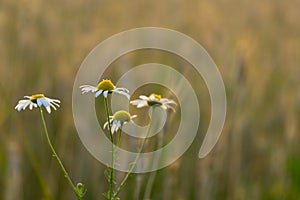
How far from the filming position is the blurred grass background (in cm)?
141

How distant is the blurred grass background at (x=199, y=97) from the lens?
1.41 m

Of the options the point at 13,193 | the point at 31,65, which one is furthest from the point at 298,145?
Answer: the point at 13,193

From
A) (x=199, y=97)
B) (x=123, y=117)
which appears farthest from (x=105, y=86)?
(x=199, y=97)

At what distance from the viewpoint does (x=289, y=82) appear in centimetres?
208

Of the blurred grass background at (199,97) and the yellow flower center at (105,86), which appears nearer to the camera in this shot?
the yellow flower center at (105,86)

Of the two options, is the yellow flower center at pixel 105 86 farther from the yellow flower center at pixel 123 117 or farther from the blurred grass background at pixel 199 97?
the blurred grass background at pixel 199 97

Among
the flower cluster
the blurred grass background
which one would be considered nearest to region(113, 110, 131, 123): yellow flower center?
the flower cluster

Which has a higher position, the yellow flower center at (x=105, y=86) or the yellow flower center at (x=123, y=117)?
the yellow flower center at (x=105, y=86)

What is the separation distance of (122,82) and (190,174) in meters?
0.42

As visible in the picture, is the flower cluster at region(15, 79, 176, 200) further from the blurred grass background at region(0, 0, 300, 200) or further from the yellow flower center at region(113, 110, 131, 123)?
the blurred grass background at region(0, 0, 300, 200)

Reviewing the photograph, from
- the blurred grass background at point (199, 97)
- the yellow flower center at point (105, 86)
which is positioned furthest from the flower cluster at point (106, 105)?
the blurred grass background at point (199, 97)

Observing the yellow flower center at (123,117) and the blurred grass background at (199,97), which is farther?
the blurred grass background at (199,97)

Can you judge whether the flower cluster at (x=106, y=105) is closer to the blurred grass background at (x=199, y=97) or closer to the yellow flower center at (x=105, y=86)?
the yellow flower center at (x=105, y=86)

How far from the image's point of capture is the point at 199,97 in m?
1.93
